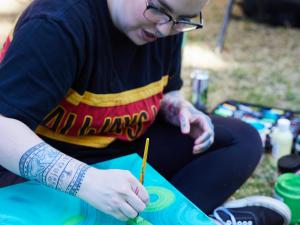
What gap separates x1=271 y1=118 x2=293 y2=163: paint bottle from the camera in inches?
A: 63.3

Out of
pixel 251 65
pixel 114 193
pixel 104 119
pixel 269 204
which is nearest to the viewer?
pixel 114 193

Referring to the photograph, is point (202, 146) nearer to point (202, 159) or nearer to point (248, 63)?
point (202, 159)

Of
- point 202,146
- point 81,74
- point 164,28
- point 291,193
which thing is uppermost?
point 164,28

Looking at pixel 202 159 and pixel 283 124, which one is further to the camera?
A: pixel 283 124

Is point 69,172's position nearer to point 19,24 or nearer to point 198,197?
point 19,24

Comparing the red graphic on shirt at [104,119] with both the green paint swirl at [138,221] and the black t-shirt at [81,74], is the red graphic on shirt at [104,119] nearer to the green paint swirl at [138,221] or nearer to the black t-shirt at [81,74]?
the black t-shirt at [81,74]

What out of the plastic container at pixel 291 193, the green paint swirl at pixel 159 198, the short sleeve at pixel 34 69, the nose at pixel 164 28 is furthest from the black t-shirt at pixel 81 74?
the plastic container at pixel 291 193

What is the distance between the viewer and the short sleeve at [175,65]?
4.03 feet

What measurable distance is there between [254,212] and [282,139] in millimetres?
527

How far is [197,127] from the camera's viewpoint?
124 centimetres

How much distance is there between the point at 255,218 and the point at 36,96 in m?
0.61

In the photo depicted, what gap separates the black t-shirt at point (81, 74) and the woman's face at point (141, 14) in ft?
0.10

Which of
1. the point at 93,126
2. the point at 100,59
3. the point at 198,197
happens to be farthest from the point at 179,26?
the point at 198,197

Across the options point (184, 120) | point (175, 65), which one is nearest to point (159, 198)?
point (184, 120)
